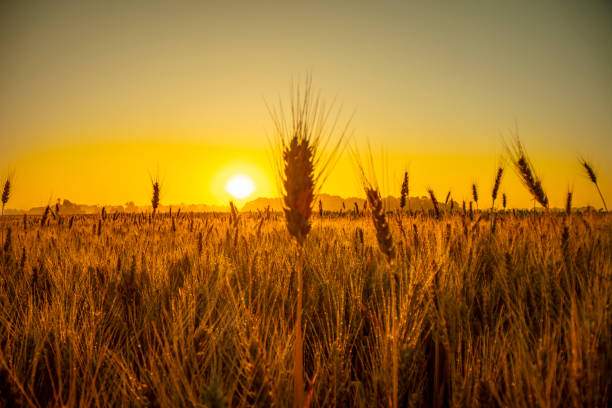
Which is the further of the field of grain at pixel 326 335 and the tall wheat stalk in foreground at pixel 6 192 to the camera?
the tall wheat stalk in foreground at pixel 6 192

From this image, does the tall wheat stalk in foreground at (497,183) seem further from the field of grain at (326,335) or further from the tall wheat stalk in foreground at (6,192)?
Result: the tall wheat stalk in foreground at (6,192)

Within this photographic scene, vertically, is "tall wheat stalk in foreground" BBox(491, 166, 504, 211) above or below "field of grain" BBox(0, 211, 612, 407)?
above

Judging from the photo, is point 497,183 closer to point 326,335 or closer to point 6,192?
point 326,335

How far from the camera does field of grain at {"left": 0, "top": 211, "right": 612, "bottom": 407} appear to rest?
1.14 m

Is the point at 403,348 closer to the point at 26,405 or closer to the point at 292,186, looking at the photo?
the point at 292,186

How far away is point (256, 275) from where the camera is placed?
9.29ft

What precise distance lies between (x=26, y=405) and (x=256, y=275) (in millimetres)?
1772

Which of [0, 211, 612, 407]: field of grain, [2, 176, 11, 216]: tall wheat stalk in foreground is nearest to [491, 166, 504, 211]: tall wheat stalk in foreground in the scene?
[0, 211, 612, 407]: field of grain

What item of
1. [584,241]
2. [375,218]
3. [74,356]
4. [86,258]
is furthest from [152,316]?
[584,241]

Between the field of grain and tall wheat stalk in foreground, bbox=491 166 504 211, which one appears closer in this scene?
the field of grain

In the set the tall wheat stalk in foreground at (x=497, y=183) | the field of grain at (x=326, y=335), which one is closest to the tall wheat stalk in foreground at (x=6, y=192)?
the field of grain at (x=326, y=335)

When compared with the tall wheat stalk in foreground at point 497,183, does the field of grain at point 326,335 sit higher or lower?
lower

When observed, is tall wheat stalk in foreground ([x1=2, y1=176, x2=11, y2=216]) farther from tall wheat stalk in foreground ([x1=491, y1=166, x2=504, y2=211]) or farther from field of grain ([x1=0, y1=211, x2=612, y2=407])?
tall wheat stalk in foreground ([x1=491, y1=166, x2=504, y2=211])

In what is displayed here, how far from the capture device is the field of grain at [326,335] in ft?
3.73
